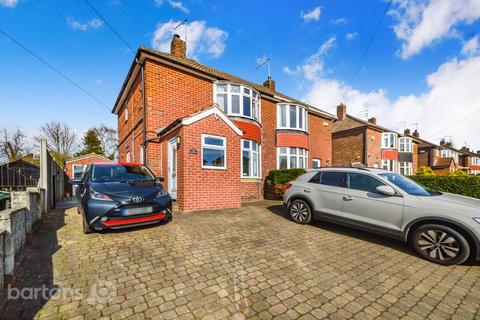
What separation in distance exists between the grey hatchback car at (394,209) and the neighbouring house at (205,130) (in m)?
3.19

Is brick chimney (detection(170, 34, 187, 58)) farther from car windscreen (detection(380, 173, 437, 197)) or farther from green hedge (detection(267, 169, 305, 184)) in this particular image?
car windscreen (detection(380, 173, 437, 197))

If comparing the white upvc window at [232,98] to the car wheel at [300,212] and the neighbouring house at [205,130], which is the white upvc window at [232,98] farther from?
the car wheel at [300,212]

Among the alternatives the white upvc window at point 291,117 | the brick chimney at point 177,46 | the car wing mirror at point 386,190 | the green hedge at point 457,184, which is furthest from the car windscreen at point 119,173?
the green hedge at point 457,184

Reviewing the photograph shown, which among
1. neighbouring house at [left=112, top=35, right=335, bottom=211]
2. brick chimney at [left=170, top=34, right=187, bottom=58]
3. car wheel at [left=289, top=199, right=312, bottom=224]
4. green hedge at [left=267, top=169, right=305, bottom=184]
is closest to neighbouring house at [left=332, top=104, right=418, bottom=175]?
neighbouring house at [left=112, top=35, right=335, bottom=211]

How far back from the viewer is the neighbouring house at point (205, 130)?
24.8 ft

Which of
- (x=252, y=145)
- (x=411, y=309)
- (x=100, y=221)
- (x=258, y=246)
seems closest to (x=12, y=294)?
(x=100, y=221)

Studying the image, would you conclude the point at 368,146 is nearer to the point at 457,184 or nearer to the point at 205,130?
the point at 457,184

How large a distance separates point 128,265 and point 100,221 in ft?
5.55

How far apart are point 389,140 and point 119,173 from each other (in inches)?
1144

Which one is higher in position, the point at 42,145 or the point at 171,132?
the point at 171,132

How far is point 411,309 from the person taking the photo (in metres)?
2.56

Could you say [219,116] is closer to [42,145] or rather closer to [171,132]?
[171,132]

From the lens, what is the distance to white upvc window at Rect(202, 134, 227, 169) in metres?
7.78

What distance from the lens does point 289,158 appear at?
46.5ft
